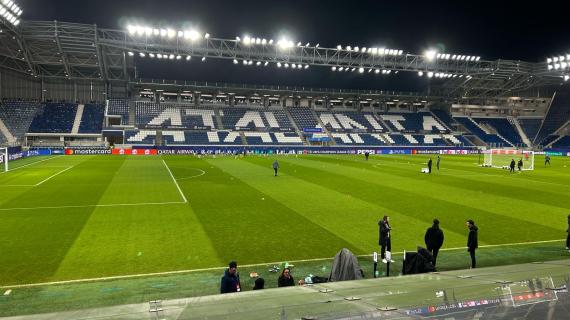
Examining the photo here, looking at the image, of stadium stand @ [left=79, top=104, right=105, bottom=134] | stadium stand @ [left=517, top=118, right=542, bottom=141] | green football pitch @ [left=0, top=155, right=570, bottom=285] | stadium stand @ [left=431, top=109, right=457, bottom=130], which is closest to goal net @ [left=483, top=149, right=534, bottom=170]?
green football pitch @ [left=0, top=155, right=570, bottom=285]

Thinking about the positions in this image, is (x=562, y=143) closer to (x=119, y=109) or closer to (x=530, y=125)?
(x=530, y=125)

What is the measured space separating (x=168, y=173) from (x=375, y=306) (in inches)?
1265

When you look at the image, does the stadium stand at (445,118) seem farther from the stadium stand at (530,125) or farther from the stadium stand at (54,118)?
the stadium stand at (54,118)

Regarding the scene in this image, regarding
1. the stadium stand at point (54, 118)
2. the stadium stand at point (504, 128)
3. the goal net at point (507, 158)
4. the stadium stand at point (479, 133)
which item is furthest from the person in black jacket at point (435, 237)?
the stadium stand at point (504, 128)

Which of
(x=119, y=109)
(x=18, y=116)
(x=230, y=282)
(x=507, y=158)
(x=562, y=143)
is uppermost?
(x=119, y=109)

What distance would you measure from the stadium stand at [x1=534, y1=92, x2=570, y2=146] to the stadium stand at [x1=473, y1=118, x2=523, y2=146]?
167 inches

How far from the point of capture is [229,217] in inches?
701

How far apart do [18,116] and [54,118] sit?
16.5 feet

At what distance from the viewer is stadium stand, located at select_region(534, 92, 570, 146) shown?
87375mm

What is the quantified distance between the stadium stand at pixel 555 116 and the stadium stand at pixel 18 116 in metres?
98.0

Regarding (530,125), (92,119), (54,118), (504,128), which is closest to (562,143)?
(530,125)

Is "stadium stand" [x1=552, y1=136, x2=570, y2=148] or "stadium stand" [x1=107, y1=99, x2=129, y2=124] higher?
"stadium stand" [x1=107, y1=99, x2=129, y2=124]

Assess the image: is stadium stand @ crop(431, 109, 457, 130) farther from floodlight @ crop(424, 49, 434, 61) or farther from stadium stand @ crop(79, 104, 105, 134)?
stadium stand @ crop(79, 104, 105, 134)

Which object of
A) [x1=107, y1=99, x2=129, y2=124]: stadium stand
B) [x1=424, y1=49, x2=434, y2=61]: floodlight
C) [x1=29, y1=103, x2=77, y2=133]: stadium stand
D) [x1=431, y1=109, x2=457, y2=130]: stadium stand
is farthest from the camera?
[x1=431, y1=109, x2=457, y2=130]: stadium stand
